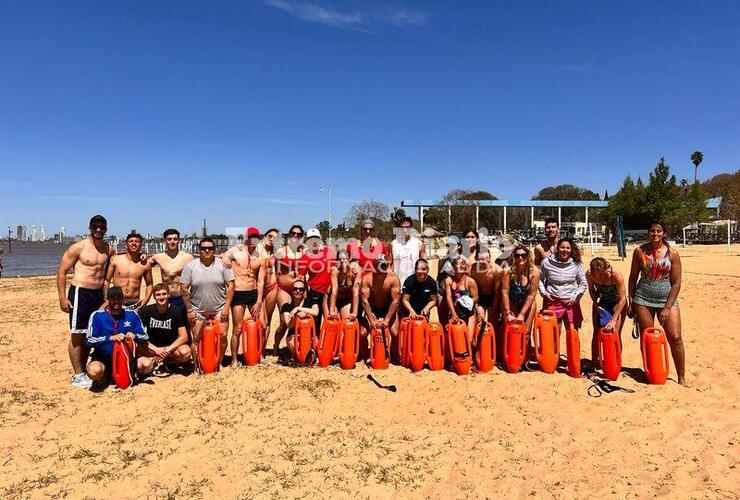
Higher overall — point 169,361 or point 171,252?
point 171,252

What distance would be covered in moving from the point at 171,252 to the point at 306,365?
2.20 metres

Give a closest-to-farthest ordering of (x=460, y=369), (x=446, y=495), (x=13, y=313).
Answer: (x=446, y=495)
(x=460, y=369)
(x=13, y=313)

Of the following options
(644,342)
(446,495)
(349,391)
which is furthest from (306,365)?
(644,342)

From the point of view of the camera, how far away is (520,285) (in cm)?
562

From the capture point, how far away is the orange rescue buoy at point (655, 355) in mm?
4973

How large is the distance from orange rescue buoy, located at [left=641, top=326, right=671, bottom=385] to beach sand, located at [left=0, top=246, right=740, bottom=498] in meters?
0.12

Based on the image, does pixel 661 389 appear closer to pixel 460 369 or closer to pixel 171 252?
pixel 460 369

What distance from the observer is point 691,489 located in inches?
125

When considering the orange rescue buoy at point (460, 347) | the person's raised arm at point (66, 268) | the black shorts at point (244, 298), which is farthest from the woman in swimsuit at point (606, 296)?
the person's raised arm at point (66, 268)

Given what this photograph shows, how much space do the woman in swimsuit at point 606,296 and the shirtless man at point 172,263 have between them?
4.93 m

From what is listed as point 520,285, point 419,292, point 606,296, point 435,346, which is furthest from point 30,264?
point 606,296

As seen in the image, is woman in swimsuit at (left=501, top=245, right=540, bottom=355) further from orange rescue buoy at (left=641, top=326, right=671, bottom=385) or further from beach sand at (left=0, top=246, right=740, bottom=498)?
orange rescue buoy at (left=641, top=326, right=671, bottom=385)

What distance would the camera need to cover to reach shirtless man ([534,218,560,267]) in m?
6.01

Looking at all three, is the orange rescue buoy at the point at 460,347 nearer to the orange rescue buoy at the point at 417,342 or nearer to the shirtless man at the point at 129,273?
the orange rescue buoy at the point at 417,342
